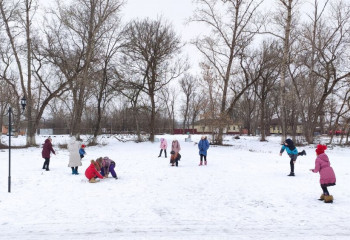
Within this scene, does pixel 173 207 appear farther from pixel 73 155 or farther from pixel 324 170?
pixel 73 155

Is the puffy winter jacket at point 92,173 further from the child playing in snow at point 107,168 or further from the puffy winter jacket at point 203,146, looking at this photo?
the puffy winter jacket at point 203,146

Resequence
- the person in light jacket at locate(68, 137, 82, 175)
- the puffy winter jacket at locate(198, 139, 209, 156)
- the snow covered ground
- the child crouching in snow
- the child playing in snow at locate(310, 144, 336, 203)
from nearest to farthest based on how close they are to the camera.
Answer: the snow covered ground, the child playing in snow at locate(310, 144, 336, 203), the child crouching in snow, the person in light jacket at locate(68, 137, 82, 175), the puffy winter jacket at locate(198, 139, 209, 156)

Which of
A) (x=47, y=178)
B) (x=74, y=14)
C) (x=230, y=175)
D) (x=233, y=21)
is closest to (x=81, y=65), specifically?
(x=74, y=14)

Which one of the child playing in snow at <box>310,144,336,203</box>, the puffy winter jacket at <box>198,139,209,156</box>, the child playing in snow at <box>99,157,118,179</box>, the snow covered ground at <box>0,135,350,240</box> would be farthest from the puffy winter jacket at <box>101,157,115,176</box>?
the child playing in snow at <box>310,144,336,203</box>

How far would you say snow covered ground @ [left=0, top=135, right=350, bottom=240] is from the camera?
5469 mm

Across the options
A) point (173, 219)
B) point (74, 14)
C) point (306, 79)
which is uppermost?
point (74, 14)

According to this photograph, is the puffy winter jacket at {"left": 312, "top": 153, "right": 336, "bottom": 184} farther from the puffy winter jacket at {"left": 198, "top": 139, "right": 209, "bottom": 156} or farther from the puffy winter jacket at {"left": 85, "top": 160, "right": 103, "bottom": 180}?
the puffy winter jacket at {"left": 198, "top": 139, "right": 209, "bottom": 156}

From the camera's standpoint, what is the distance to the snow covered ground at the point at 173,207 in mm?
5469

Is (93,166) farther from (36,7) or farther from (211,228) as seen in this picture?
(36,7)

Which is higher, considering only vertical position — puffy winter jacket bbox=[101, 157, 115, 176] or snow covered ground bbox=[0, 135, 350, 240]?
puffy winter jacket bbox=[101, 157, 115, 176]

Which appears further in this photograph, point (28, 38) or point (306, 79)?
point (306, 79)

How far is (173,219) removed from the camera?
6.29 metres

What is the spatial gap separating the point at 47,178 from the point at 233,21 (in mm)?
23402

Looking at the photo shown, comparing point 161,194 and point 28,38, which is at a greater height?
point 28,38
